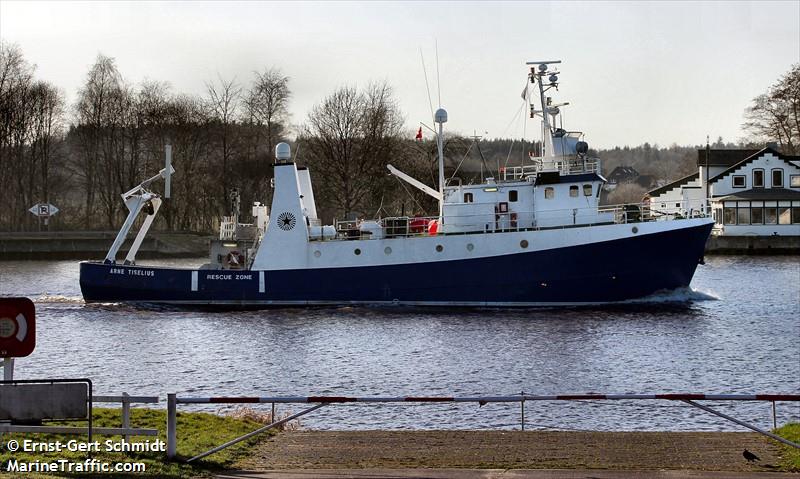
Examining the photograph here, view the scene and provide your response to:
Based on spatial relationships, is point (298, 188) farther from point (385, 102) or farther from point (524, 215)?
point (385, 102)

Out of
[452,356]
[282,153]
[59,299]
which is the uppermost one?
[282,153]

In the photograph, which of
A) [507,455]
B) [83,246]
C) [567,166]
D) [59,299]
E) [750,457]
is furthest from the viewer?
[83,246]

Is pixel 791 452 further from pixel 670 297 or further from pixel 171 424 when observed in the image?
pixel 670 297

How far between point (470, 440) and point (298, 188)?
26.2m

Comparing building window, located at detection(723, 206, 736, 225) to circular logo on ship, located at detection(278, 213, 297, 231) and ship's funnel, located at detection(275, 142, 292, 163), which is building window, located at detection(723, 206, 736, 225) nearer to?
ship's funnel, located at detection(275, 142, 292, 163)

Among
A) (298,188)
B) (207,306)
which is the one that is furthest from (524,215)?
(207,306)

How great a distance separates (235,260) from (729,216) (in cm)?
5063

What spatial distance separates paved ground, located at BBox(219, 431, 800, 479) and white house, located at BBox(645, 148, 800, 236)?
63.0 meters

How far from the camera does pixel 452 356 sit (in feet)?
94.2

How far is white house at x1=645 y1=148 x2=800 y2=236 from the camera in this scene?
80.1 metres

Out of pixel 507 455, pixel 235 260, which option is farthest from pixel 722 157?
pixel 507 455

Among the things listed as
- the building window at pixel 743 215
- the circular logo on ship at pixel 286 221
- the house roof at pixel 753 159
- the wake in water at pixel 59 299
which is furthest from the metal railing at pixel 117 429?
the house roof at pixel 753 159

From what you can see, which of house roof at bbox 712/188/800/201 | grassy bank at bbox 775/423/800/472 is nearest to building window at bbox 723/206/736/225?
house roof at bbox 712/188/800/201

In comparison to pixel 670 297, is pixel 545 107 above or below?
above
